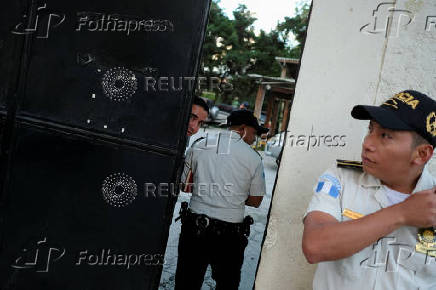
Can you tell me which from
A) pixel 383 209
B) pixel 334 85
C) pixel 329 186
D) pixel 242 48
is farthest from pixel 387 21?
pixel 242 48

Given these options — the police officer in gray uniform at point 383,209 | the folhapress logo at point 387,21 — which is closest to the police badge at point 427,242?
the police officer in gray uniform at point 383,209

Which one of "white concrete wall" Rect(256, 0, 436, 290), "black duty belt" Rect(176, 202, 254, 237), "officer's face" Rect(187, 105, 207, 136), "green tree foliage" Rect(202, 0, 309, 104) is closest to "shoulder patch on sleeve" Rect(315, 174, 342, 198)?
"white concrete wall" Rect(256, 0, 436, 290)

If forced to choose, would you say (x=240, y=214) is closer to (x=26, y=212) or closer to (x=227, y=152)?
(x=227, y=152)

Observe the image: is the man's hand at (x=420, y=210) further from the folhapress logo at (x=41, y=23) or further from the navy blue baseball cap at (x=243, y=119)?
the navy blue baseball cap at (x=243, y=119)

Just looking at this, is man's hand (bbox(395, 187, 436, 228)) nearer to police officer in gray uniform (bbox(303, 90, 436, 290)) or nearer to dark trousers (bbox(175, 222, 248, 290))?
police officer in gray uniform (bbox(303, 90, 436, 290))

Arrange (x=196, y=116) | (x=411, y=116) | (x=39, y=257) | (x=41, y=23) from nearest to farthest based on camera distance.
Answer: (x=411, y=116) < (x=41, y=23) < (x=39, y=257) < (x=196, y=116)

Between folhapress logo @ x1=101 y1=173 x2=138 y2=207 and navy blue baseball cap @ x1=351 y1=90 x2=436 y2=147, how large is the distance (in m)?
1.20

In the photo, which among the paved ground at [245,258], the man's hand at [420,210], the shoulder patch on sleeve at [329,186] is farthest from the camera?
the paved ground at [245,258]

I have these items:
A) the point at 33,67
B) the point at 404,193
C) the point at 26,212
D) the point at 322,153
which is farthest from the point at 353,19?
the point at 26,212

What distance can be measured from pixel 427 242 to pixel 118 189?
1419 mm

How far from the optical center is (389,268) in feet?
4.25

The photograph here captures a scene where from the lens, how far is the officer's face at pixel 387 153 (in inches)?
47.8

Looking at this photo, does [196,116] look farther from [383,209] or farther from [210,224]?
[383,209]

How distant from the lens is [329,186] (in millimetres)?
1318
